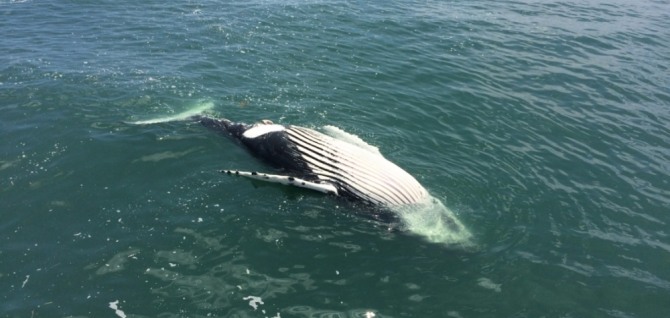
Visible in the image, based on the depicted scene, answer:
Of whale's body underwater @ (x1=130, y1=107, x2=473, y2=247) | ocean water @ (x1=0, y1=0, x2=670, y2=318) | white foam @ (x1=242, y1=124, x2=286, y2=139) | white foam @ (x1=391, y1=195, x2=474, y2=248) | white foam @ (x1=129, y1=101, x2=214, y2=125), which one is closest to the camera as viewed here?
ocean water @ (x1=0, y1=0, x2=670, y2=318)

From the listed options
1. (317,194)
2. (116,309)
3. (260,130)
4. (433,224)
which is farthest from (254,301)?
(260,130)

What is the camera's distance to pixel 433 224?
1068 centimetres

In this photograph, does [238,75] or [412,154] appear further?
[238,75]

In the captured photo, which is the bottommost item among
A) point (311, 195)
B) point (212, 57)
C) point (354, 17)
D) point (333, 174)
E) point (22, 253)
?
point (22, 253)

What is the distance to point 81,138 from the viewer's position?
1400 centimetres

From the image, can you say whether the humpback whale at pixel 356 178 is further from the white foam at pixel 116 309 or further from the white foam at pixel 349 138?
the white foam at pixel 116 309

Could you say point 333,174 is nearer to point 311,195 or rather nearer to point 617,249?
point 311,195

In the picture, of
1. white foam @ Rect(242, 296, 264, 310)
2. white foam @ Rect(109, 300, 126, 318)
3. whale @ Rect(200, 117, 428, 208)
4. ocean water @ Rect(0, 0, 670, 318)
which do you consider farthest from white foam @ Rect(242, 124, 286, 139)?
white foam @ Rect(109, 300, 126, 318)

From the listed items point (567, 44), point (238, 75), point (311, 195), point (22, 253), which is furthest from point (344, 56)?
point (22, 253)

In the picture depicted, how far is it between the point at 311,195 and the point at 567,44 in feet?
61.8

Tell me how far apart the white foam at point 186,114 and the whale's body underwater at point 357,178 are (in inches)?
166

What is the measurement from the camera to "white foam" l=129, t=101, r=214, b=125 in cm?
1486

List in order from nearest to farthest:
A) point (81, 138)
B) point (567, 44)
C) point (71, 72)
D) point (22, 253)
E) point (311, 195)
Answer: point (22, 253) → point (311, 195) → point (81, 138) → point (71, 72) → point (567, 44)

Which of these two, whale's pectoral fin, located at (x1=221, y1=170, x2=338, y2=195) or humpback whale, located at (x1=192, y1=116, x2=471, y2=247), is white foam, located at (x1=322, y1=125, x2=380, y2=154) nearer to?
humpback whale, located at (x1=192, y1=116, x2=471, y2=247)
